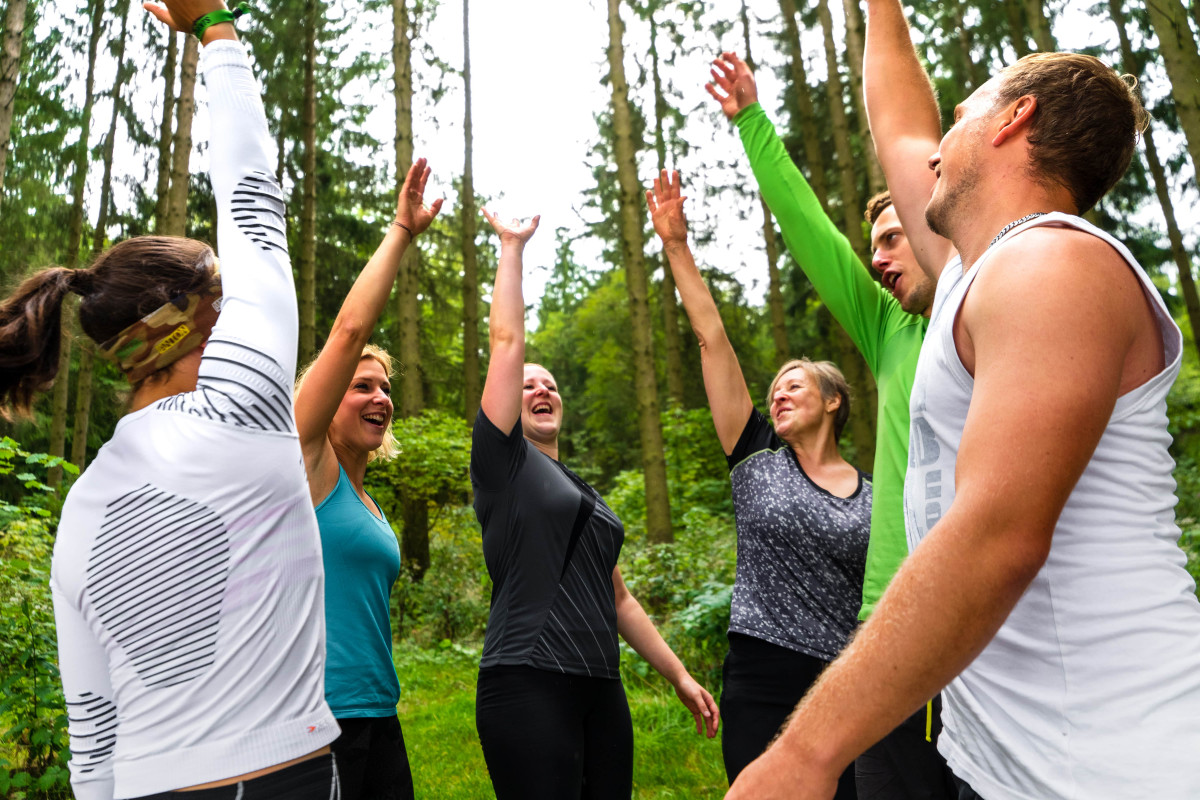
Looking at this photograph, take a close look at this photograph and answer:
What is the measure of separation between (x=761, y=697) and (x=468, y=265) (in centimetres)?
1463

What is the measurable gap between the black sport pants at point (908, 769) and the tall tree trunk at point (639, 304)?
29.6 ft

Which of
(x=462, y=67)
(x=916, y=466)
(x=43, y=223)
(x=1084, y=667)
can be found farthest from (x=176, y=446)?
(x=462, y=67)

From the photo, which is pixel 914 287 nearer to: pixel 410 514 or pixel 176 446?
pixel 176 446

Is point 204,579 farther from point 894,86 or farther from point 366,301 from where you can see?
point 894,86

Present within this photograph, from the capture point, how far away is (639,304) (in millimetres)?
12141

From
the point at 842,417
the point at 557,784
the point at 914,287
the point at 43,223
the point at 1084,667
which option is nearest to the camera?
the point at 1084,667

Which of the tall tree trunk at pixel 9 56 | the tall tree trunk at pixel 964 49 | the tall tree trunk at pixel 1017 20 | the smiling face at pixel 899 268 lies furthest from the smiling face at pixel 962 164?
the tall tree trunk at pixel 964 49

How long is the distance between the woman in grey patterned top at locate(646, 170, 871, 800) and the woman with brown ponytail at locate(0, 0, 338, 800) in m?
1.98

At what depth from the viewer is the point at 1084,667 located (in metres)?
1.22

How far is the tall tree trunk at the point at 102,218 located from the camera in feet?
50.1

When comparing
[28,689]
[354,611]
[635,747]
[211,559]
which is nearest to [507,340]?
[354,611]

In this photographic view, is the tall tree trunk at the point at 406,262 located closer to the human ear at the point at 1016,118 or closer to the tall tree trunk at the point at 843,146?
the tall tree trunk at the point at 843,146

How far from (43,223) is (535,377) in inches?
622

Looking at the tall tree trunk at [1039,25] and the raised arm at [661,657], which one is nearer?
the raised arm at [661,657]
